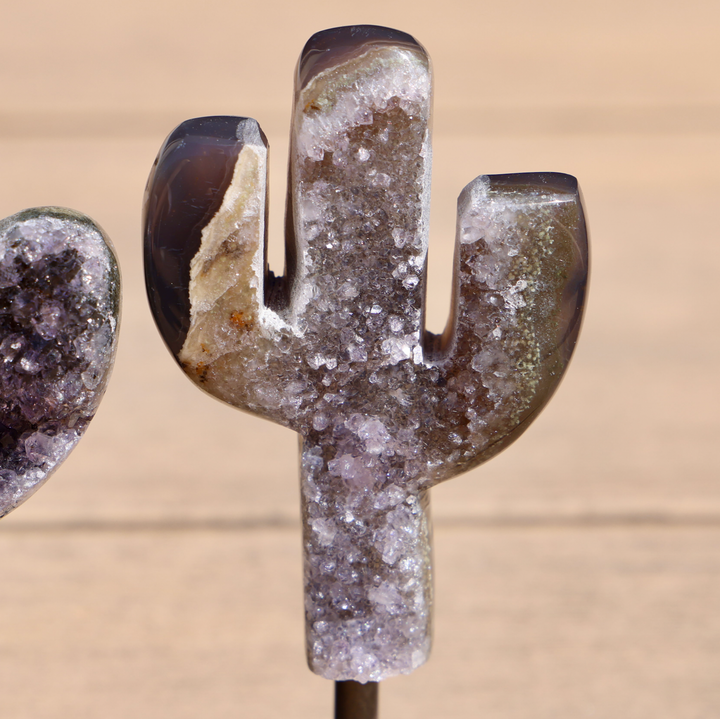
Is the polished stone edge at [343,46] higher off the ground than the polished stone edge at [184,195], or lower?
higher

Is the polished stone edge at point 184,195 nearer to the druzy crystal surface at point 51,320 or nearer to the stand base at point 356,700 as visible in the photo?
the druzy crystal surface at point 51,320

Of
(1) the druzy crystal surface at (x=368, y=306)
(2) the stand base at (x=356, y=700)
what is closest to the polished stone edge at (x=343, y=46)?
(1) the druzy crystal surface at (x=368, y=306)

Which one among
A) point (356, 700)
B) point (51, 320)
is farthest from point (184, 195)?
point (356, 700)

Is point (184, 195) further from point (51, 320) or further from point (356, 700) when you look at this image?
point (356, 700)

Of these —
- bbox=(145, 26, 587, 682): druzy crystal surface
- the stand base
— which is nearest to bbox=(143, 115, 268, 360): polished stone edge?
bbox=(145, 26, 587, 682): druzy crystal surface

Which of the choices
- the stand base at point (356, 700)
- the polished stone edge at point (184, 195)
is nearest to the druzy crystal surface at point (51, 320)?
the polished stone edge at point (184, 195)

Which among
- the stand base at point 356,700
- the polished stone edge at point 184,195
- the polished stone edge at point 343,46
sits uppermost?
the polished stone edge at point 343,46

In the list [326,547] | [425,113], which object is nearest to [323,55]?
[425,113]
